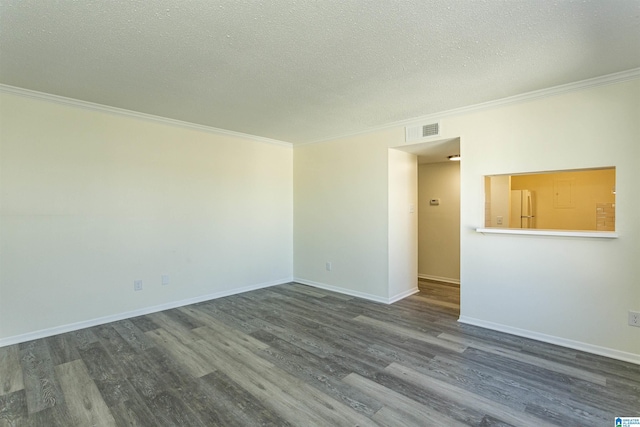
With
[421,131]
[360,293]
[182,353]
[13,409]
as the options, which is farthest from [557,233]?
[13,409]

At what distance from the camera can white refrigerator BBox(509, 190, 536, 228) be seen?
464cm

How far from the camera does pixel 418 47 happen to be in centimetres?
219

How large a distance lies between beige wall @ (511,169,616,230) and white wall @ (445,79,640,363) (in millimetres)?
1575

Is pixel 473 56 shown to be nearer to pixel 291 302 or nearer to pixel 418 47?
pixel 418 47

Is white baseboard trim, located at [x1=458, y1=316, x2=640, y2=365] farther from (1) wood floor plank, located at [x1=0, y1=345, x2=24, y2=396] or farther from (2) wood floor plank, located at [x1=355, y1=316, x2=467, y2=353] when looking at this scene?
(1) wood floor plank, located at [x1=0, y1=345, x2=24, y2=396]

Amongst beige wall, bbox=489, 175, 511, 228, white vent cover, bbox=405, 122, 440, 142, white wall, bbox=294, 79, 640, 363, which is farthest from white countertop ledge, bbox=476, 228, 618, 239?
white vent cover, bbox=405, 122, 440, 142

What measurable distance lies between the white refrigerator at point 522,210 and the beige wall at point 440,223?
0.87 metres

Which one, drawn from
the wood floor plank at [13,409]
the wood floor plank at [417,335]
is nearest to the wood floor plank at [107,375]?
the wood floor plank at [13,409]

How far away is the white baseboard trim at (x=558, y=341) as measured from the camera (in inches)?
103

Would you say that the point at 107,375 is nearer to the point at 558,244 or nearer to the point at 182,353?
the point at 182,353

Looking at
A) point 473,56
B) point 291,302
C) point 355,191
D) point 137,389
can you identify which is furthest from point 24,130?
point 473,56

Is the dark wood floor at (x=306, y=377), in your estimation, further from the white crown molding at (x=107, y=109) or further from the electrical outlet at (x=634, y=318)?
the white crown molding at (x=107, y=109)

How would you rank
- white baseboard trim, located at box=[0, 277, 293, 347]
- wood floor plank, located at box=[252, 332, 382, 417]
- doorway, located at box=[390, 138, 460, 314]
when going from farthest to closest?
doorway, located at box=[390, 138, 460, 314], white baseboard trim, located at box=[0, 277, 293, 347], wood floor plank, located at box=[252, 332, 382, 417]

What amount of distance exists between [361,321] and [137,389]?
225 centimetres
